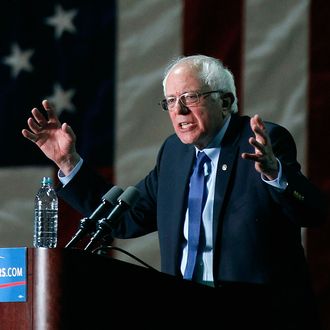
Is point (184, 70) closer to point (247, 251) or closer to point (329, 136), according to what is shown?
point (247, 251)

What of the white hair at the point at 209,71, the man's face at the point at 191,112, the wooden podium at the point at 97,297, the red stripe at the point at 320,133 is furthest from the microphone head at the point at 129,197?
the red stripe at the point at 320,133

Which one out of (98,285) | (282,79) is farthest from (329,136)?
(98,285)

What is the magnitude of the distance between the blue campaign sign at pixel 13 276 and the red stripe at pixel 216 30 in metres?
2.18

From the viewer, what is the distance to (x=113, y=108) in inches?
195

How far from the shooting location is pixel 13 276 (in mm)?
2760

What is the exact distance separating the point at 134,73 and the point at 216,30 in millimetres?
468

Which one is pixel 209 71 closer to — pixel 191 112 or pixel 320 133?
pixel 191 112

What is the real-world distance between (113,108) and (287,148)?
181 cm

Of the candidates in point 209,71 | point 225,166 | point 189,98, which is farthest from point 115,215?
point 209,71

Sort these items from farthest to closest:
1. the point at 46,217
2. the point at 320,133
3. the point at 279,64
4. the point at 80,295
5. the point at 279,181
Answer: the point at 279,64 → the point at 320,133 → the point at 46,217 → the point at 279,181 → the point at 80,295

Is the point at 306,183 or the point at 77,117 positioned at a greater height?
the point at 77,117

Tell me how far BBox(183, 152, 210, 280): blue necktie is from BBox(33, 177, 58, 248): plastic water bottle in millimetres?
523

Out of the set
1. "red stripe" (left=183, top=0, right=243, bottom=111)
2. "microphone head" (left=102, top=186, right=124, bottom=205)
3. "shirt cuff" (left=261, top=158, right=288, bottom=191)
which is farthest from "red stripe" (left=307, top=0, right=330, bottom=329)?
"microphone head" (left=102, top=186, right=124, bottom=205)

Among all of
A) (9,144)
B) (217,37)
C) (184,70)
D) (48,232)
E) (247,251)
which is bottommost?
(247,251)
